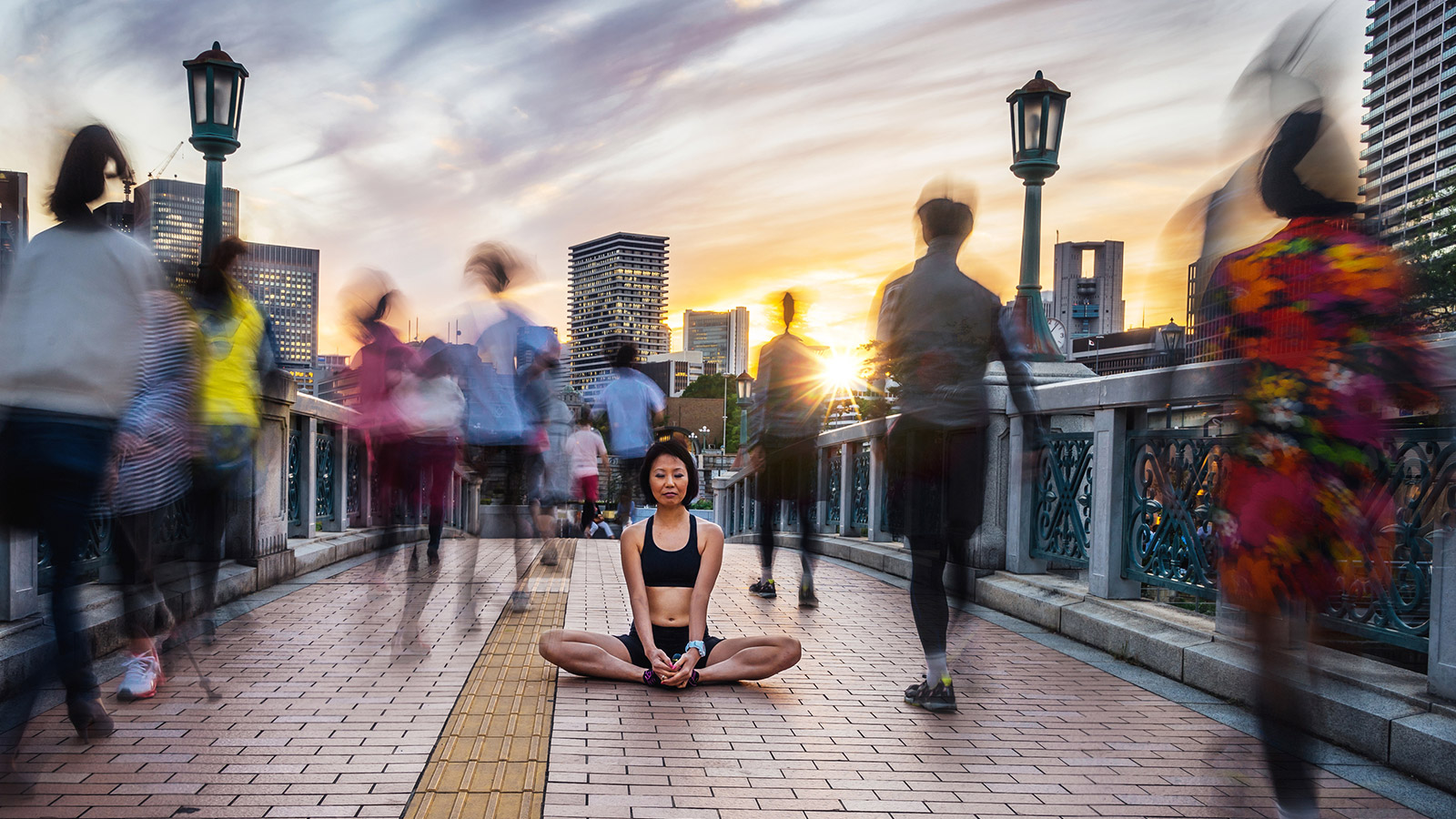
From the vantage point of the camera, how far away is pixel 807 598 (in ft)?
25.3

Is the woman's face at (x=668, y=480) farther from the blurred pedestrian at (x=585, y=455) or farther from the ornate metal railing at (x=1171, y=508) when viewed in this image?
the blurred pedestrian at (x=585, y=455)

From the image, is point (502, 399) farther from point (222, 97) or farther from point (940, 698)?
point (222, 97)

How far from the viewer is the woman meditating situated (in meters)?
4.88

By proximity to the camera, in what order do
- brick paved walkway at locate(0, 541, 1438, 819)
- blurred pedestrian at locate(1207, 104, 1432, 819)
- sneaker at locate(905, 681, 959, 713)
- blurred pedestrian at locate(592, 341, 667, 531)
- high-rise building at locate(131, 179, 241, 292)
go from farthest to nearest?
blurred pedestrian at locate(592, 341, 667, 531), sneaker at locate(905, 681, 959, 713), high-rise building at locate(131, 179, 241, 292), brick paved walkway at locate(0, 541, 1438, 819), blurred pedestrian at locate(1207, 104, 1432, 819)

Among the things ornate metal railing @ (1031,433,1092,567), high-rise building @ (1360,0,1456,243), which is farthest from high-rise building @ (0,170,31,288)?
high-rise building @ (1360,0,1456,243)

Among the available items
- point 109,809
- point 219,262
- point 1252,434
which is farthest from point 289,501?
point 1252,434

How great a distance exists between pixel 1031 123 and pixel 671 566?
8.63m

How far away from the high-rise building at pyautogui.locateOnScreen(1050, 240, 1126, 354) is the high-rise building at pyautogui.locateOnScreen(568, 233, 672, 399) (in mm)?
64076

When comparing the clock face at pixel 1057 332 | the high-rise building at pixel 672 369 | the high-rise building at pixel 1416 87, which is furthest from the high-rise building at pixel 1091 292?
the clock face at pixel 1057 332

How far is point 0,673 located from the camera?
13.5ft

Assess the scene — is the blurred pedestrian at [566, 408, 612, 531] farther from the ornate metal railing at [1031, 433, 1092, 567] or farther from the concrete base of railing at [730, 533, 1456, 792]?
the concrete base of railing at [730, 533, 1456, 792]

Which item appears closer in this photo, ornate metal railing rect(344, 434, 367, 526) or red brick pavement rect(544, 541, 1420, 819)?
red brick pavement rect(544, 541, 1420, 819)

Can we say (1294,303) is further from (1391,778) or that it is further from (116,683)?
(116,683)

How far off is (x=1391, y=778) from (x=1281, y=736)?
1207 millimetres
